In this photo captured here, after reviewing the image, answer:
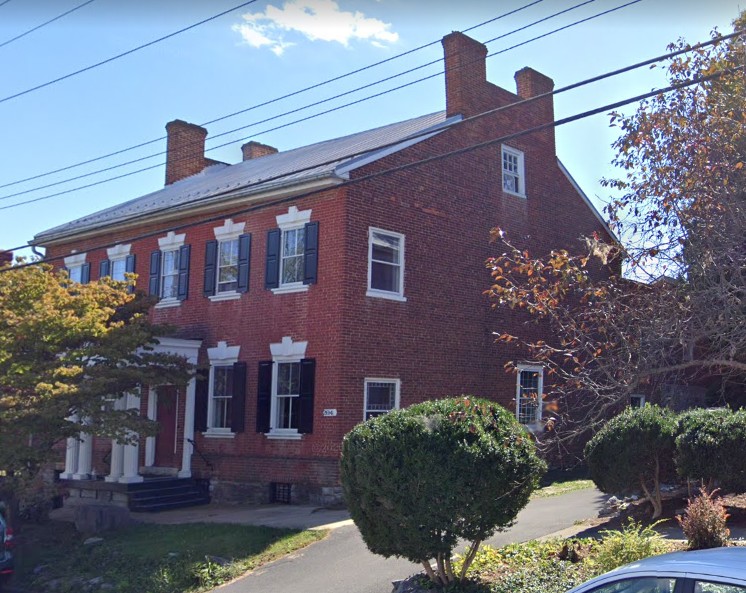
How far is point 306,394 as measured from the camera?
59.0 feet

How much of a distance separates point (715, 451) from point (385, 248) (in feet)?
29.9

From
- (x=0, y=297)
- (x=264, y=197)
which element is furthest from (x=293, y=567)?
(x=264, y=197)

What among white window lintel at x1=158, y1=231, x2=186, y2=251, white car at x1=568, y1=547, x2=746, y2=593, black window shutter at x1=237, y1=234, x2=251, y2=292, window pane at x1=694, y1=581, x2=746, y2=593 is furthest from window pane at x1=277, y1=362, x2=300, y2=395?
window pane at x1=694, y1=581, x2=746, y2=593

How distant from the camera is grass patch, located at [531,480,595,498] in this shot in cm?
1795

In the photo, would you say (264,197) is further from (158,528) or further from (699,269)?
(699,269)

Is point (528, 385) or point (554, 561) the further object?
point (528, 385)

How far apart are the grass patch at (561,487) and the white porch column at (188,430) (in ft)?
27.9

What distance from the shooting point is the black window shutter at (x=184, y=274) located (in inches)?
849

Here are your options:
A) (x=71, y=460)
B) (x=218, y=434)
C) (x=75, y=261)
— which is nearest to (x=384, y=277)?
(x=218, y=434)

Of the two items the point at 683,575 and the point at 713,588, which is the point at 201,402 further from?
the point at 713,588

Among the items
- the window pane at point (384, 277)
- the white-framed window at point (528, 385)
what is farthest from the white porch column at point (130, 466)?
the white-framed window at point (528, 385)

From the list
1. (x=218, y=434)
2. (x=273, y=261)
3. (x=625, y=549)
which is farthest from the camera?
(x=218, y=434)

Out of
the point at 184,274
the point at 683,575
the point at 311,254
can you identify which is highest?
the point at 184,274

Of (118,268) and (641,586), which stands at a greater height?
(118,268)
